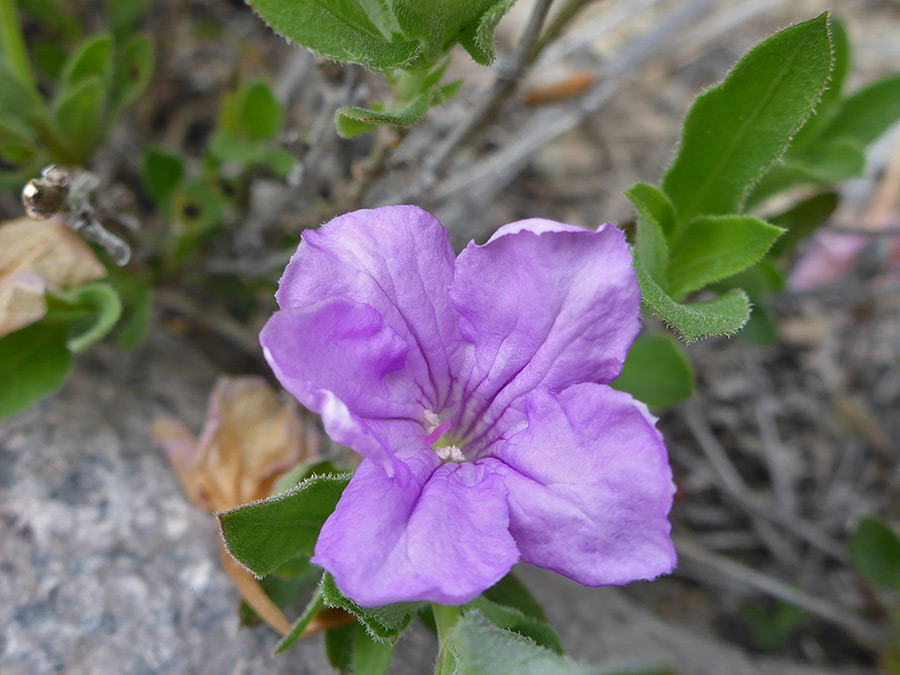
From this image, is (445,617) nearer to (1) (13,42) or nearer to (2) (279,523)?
(2) (279,523)

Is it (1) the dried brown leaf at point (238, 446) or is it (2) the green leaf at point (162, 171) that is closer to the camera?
(1) the dried brown leaf at point (238, 446)

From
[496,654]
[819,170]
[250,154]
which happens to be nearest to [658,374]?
[819,170]

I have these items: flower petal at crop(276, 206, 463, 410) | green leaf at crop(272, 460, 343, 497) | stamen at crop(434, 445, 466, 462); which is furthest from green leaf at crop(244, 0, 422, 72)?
green leaf at crop(272, 460, 343, 497)

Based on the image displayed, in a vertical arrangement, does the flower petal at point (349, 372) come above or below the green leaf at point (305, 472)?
above

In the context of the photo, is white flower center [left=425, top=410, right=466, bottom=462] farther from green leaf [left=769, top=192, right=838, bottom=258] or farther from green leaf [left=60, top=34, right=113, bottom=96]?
green leaf [left=60, top=34, right=113, bottom=96]

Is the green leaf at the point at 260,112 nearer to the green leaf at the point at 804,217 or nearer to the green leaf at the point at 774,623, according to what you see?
the green leaf at the point at 804,217

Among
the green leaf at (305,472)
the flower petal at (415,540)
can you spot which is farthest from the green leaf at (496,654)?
the green leaf at (305,472)
